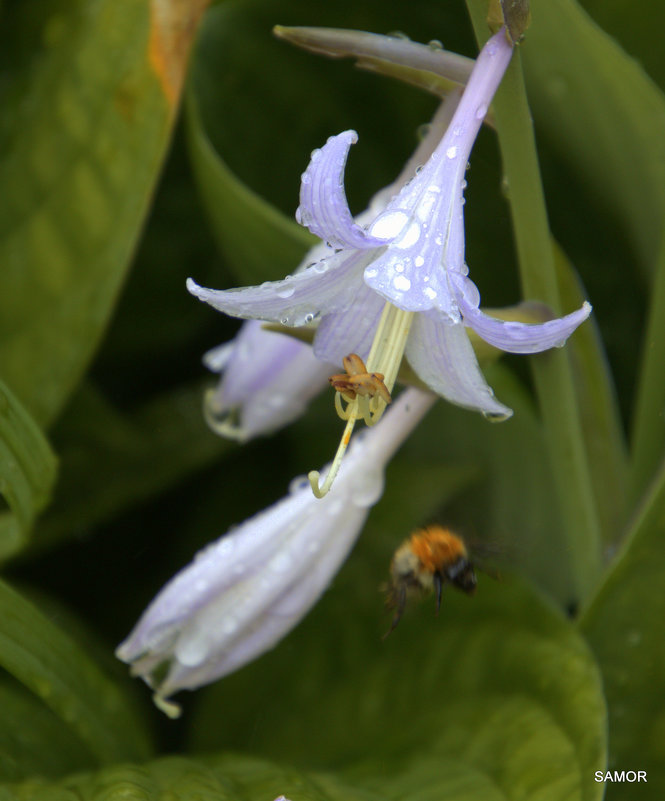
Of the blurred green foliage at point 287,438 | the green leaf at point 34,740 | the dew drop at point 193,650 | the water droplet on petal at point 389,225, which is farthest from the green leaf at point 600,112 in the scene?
the green leaf at point 34,740

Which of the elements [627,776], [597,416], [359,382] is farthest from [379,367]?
[627,776]

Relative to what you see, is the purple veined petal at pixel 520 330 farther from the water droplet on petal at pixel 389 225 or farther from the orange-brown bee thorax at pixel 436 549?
the orange-brown bee thorax at pixel 436 549

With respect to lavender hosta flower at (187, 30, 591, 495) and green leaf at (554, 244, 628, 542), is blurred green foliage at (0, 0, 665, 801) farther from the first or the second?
lavender hosta flower at (187, 30, 591, 495)

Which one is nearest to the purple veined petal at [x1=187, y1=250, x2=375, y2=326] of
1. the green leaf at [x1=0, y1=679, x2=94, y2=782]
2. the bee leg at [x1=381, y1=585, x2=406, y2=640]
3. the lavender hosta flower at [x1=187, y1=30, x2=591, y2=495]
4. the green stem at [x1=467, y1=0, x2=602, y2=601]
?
the lavender hosta flower at [x1=187, y1=30, x2=591, y2=495]

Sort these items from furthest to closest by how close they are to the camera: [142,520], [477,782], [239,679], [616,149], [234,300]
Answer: [142,520] → [239,679] → [616,149] → [477,782] → [234,300]

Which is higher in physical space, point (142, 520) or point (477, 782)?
point (477, 782)

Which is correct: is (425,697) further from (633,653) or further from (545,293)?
(545,293)

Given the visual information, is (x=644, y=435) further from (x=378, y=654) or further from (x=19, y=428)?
(x=19, y=428)

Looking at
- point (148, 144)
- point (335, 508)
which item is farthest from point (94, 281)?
point (335, 508)
